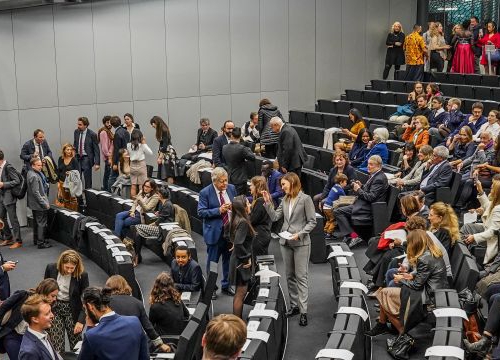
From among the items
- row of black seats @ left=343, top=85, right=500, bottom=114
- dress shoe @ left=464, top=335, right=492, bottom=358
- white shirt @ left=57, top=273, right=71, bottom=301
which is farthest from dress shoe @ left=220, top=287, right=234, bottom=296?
row of black seats @ left=343, top=85, right=500, bottom=114

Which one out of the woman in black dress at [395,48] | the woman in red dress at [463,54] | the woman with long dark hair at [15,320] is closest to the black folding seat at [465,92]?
the woman in red dress at [463,54]

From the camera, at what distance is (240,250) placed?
26.2 feet

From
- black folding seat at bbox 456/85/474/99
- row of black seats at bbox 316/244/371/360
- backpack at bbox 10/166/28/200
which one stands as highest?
black folding seat at bbox 456/85/474/99

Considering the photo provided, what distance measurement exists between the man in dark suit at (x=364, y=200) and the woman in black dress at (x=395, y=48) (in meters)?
8.06

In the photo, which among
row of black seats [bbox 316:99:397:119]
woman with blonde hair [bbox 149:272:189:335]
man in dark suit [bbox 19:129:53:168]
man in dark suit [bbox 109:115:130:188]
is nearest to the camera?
woman with blonde hair [bbox 149:272:189:335]

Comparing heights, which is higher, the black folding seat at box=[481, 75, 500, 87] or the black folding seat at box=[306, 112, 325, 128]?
the black folding seat at box=[481, 75, 500, 87]

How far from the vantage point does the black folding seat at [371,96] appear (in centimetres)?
1703

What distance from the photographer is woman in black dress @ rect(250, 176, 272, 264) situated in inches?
333

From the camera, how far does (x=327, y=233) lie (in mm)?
10898

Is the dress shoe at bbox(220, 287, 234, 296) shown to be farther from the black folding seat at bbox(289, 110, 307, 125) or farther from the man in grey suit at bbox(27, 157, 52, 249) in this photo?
the black folding seat at bbox(289, 110, 307, 125)

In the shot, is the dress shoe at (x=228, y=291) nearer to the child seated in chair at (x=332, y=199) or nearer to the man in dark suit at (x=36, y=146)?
the child seated in chair at (x=332, y=199)

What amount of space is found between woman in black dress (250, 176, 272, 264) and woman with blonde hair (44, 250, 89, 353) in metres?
1.97

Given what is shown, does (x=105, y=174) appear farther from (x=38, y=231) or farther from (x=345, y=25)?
(x=345, y=25)

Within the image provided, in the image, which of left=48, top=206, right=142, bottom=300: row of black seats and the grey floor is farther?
left=48, top=206, right=142, bottom=300: row of black seats
